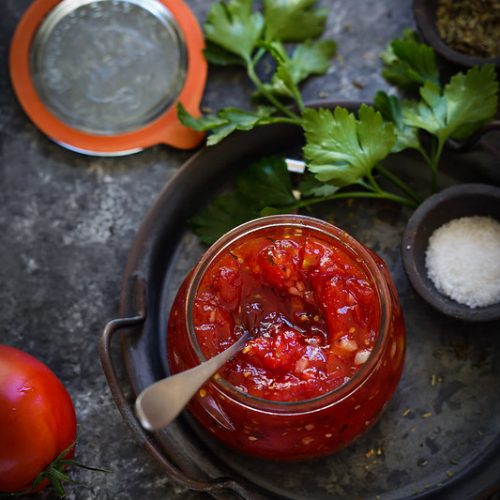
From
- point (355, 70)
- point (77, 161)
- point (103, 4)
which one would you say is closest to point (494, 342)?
point (355, 70)

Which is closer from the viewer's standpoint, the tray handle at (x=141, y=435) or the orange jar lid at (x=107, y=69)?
the tray handle at (x=141, y=435)

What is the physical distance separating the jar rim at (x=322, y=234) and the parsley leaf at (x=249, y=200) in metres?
0.15

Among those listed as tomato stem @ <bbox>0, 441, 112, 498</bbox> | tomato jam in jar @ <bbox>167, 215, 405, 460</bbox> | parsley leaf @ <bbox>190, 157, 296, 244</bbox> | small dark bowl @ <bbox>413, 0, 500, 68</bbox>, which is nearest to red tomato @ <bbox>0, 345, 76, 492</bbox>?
tomato stem @ <bbox>0, 441, 112, 498</bbox>

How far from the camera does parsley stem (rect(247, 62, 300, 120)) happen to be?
1412 mm

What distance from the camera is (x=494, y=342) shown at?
135 centimetres

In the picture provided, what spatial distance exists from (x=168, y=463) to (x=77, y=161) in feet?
1.97

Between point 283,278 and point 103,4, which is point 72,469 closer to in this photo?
point 283,278

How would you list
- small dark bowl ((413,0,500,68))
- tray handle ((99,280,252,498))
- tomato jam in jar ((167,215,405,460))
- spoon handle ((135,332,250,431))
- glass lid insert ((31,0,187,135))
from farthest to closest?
glass lid insert ((31,0,187,135)), small dark bowl ((413,0,500,68)), tray handle ((99,280,252,498)), tomato jam in jar ((167,215,405,460)), spoon handle ((135,332,250,431))

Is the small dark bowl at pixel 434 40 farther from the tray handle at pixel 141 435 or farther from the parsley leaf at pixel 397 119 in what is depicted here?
the tray handle at pixel 141 435

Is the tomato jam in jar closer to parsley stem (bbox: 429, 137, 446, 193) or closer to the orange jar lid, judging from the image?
parsley stem (bbox: 429, 137, 446, 193)

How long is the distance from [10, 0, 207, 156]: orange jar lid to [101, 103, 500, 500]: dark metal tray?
18 centimetres

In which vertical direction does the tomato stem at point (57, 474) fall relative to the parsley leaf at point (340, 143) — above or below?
below

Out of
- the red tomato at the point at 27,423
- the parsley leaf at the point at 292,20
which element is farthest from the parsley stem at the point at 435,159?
the red tomato at the point at 27,423

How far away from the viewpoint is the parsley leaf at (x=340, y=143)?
130 cm
